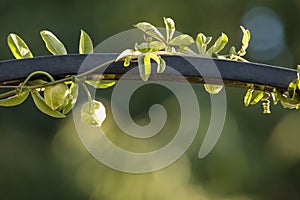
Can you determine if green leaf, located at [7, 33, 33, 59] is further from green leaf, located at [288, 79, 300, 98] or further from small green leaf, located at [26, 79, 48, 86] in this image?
green leaf, located at [288, 79, 300, 98]

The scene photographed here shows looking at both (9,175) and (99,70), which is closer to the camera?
(99,70)

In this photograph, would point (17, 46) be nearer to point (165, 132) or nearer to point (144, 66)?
point (144, 66)

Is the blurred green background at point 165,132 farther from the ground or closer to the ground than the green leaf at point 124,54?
farther from the ground

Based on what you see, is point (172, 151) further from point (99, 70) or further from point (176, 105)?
point (99, 70)

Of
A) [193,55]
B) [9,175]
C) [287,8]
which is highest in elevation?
[287,8]

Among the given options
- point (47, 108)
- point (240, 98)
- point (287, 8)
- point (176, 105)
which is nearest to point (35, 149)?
point (176, 105)

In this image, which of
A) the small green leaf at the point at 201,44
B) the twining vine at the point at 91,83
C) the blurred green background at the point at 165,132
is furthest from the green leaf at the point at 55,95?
the blurred green background at the point at 165,132

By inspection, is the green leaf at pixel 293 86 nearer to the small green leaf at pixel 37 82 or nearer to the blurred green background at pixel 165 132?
the small green leaf at pixel 37 82
